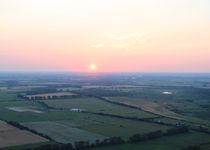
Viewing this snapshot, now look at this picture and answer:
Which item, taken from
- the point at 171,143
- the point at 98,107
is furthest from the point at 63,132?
the point at 98,107

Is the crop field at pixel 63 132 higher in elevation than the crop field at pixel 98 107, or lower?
lower

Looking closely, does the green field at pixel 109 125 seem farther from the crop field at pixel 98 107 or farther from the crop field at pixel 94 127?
the crop field at pixel 98 107

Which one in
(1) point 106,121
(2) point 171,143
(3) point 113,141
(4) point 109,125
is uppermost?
(1) point 106,121

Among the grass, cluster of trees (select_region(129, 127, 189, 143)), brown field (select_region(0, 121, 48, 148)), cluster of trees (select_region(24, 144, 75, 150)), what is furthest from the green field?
cluster of trees (select_region(24, 144, 75, 150))

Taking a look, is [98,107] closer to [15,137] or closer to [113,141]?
[15,137]

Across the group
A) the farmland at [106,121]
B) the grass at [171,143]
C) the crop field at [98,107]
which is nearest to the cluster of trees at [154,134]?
the farmland at [106,121]

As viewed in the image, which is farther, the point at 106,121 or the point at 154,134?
the point at 106,121

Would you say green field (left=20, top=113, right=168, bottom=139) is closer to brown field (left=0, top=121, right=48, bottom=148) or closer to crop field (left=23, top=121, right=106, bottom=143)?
crop field (left=23, top=121, right=106, bottom=143)

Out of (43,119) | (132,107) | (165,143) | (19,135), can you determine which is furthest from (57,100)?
(165,143)
